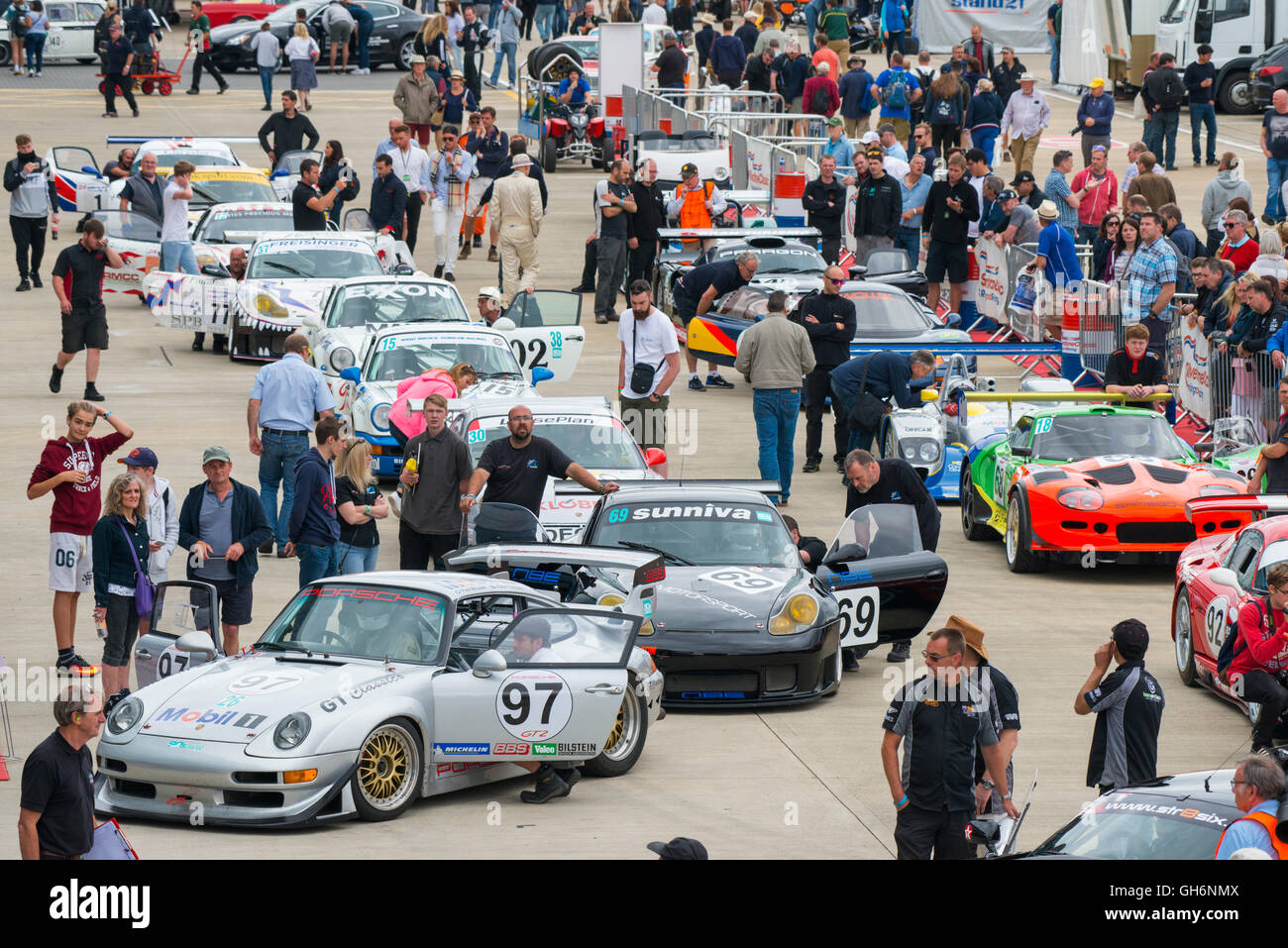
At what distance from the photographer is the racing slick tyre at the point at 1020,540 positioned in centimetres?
1642

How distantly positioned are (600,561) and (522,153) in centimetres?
1440

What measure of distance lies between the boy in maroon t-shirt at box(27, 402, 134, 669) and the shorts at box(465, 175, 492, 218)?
1564 centimetres

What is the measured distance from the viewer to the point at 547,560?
39.8 feet

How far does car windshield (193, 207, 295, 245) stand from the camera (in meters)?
25.6

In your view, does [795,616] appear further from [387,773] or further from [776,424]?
[776,424]

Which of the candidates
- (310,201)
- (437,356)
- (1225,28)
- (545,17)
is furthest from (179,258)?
(545,17)

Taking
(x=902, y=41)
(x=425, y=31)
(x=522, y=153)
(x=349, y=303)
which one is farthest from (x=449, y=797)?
(x=902, y=41)

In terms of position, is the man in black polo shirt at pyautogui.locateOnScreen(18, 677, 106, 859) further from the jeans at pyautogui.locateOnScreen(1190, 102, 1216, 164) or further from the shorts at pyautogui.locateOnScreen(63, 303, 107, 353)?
the jeans at pyautogui.locateOnScreen(1190, 102, 1216, 164)

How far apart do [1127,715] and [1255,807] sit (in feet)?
6.56

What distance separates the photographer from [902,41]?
40.8 metres

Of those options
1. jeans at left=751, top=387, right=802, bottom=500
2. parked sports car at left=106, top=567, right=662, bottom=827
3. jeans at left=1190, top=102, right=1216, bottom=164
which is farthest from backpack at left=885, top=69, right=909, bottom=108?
parked sports car at left=106, top=567, right=662, bottom=827

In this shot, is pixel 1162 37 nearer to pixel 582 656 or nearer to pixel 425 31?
pixel 425 31

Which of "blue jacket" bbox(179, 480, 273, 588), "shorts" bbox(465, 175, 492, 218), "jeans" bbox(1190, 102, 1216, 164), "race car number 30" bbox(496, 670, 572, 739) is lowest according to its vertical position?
"race car number 30" bbox(496, 670, 572, 739)

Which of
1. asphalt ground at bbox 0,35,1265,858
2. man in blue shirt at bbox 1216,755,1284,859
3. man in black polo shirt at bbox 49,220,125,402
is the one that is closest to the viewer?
man in blue shirt at bbox 1216,755,1284,859
